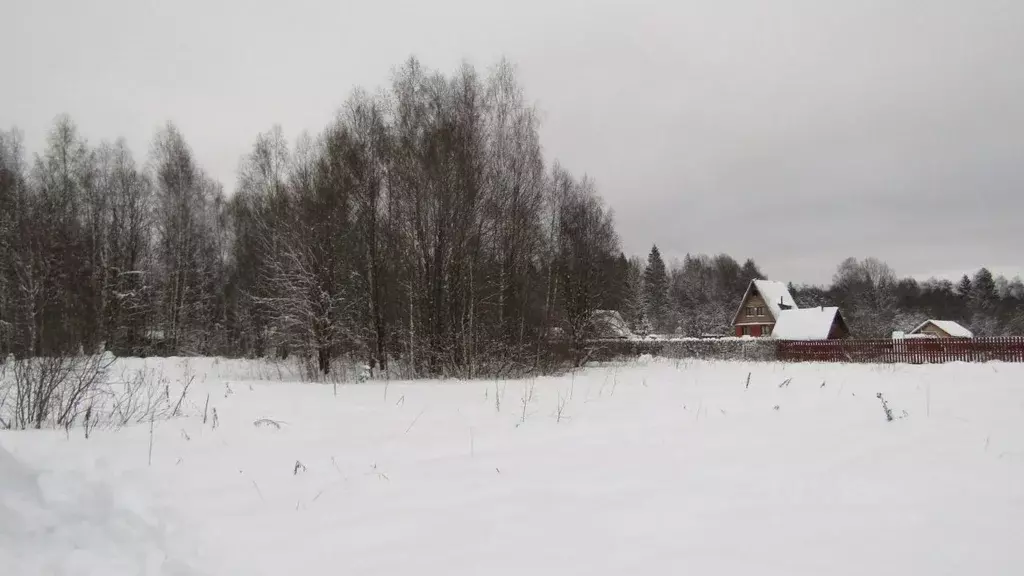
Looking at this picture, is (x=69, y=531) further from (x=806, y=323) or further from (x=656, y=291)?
(x=656, y=291)

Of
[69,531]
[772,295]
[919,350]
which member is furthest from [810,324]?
[69,531]

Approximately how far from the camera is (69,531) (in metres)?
2.34

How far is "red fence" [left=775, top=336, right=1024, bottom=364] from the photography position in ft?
63.6

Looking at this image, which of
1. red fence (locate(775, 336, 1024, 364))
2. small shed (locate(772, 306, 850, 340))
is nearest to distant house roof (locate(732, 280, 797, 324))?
small shed (locate(772, 306, 850, 340))

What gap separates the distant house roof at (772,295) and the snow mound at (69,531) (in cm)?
5392

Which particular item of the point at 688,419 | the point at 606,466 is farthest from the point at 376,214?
the point at 606,466

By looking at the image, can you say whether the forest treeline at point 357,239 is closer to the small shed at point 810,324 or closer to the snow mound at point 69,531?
the snow mound at point 69,531

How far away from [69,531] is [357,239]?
1619cm

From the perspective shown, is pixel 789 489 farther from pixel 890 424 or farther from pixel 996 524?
pixel 890 424

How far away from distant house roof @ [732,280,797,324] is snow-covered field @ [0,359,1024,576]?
4801 centimetres

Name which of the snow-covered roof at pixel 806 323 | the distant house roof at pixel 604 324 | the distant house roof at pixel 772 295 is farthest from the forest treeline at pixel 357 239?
the distant house roof at pixel 772 295

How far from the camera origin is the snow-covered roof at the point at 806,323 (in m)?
40.0

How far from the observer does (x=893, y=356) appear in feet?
70.8

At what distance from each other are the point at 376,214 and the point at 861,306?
217ft
